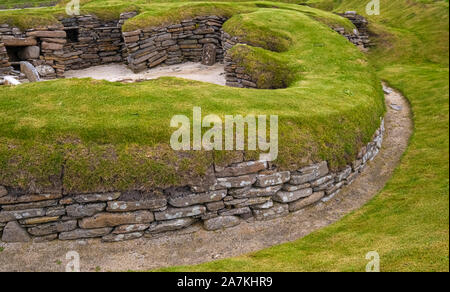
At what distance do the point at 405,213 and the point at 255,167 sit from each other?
4.50m

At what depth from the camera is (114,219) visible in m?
9.91

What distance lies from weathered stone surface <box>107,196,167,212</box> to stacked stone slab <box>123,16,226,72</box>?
16.6 metres

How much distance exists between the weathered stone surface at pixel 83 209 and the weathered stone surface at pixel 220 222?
10.2 ft

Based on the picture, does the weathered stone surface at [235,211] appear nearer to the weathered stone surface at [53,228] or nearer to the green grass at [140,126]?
the green grass at [140,126]

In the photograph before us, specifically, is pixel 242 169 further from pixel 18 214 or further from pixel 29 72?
pixel 29 72

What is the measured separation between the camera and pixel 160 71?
24688mm

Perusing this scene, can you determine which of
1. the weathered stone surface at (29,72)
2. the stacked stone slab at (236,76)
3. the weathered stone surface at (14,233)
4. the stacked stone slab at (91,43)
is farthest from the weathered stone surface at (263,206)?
the stacked stone slab at (91,43)

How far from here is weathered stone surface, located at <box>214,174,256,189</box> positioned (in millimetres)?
10337

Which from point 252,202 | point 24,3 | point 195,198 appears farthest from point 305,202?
point 24,3

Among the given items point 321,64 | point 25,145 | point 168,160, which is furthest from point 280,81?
point 25,145

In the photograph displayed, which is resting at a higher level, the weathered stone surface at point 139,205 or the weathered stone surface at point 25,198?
the weathered stone surface at point 25,198

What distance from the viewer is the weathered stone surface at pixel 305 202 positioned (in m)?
11.3

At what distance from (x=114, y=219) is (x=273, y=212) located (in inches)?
192
